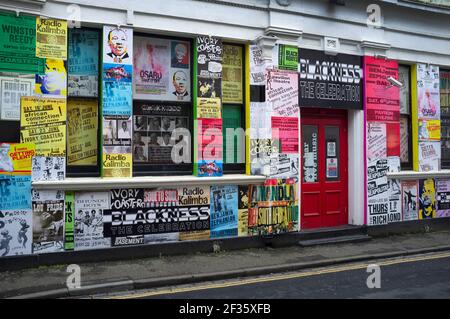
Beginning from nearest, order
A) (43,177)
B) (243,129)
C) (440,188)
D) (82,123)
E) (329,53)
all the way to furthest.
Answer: (43,177) < (82,123) < (243,129) < (329,53) < (440,188)

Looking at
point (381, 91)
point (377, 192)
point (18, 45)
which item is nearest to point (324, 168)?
point (377, 192)

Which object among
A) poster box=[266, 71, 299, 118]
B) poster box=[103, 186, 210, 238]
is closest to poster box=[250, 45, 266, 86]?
poster box=[266, 71, 299, 118]

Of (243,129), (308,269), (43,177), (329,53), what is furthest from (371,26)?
(43,177)

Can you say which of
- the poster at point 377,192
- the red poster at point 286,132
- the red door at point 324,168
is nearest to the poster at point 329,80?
the red door at point 324,168

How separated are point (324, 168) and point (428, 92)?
3.86 m

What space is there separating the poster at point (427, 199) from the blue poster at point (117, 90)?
789cm

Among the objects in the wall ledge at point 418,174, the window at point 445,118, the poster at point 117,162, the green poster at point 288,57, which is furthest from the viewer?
the window at point 445,118

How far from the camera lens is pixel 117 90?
8.77 m

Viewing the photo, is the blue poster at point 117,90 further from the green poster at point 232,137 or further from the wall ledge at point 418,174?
the wall ledge at point 418,174

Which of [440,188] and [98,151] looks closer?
[98,151]

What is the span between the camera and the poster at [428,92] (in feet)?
40.6

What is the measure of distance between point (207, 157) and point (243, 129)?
1.14 m

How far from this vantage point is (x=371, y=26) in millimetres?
11539

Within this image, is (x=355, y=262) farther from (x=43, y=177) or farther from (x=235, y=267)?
(x=43, y=177)
